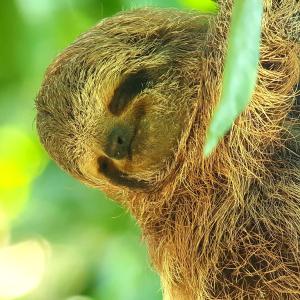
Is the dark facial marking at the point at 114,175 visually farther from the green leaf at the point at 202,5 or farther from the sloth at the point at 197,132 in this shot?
the green leaf at the point at 202,5

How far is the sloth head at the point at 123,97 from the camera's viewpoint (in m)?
1.56

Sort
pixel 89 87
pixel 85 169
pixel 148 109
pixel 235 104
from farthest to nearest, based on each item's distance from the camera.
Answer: pixel 85 169 → pixel 89 87 → pixel 148 109 → pixel 235 104

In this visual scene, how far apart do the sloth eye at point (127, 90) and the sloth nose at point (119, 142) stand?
49 mm

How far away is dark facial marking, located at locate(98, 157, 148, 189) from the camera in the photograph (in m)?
1.66

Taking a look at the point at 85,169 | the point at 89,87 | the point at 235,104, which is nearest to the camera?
the point at 235,104

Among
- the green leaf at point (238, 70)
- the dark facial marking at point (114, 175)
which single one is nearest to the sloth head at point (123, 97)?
the dark facial marking at point (114, 175)

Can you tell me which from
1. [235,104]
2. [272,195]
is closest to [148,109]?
[272,195]

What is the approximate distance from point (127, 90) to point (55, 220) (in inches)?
18.3

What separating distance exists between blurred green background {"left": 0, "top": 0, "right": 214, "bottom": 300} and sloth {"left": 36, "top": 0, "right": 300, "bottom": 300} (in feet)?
0.31

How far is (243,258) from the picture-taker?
1.66 metres

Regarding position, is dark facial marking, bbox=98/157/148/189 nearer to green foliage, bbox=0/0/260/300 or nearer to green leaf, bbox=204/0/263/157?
green foliage, bbox=0/0/260/300

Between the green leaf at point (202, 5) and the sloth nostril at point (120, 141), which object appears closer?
the sloth nostril at point (120, 141)

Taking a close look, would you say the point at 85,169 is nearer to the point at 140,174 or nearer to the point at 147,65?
the point at 140,174

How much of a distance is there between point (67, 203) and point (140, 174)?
30cm
